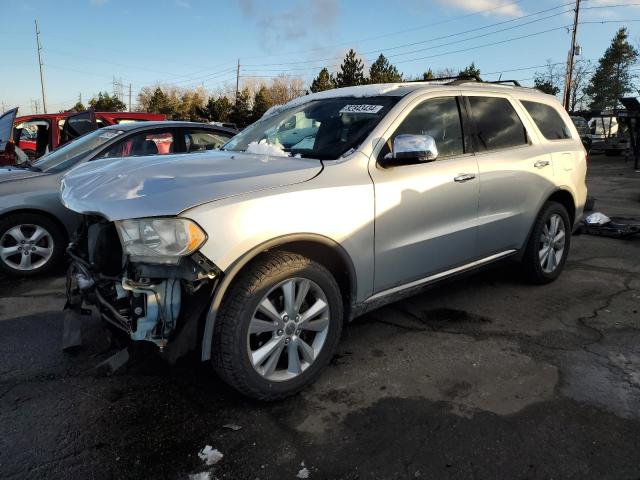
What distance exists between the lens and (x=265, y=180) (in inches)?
107

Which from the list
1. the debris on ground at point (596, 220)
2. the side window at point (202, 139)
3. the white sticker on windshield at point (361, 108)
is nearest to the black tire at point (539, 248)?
the white sticker on windshield at point (361, 108)

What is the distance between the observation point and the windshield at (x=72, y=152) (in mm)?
5449

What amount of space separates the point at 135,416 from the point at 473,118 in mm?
3182

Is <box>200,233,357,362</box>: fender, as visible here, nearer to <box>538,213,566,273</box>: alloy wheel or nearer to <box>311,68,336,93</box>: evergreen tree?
<box>538,213,566,273</box>: alloy wheel

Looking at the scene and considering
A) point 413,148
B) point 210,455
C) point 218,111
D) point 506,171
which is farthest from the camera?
point 218,111

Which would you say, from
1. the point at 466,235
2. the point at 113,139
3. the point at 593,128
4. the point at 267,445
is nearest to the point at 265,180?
the point at 267,445

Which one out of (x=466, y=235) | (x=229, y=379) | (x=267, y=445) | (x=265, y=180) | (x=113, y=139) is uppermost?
(x=113, y=139)

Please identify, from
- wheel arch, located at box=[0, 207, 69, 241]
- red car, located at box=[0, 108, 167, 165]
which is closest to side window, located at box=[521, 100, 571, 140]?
wheel arch, located at box=[0, 207, 69, 241]

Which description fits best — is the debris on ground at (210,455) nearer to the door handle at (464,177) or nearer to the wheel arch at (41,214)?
the door handle at (464,177)

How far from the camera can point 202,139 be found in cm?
634

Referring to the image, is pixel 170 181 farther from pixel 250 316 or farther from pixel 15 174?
pixel 15 174

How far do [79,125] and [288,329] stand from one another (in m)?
6.31

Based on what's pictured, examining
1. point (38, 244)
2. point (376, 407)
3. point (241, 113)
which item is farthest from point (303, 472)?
point (241, 113)

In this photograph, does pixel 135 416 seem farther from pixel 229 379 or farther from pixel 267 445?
pixel 267 445
